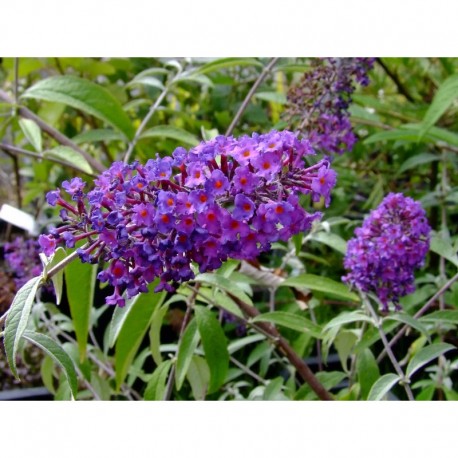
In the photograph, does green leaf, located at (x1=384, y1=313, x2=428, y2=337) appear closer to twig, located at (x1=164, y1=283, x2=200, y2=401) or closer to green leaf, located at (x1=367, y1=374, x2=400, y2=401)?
green leaf, located at (x1=367, y1=374, x2=400, y2=401)

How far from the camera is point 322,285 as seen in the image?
107 cm

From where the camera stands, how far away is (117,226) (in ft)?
2.03

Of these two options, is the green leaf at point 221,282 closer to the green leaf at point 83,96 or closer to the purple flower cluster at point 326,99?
the purple flower cluster at point 326,99

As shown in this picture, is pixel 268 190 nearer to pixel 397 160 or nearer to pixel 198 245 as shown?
pixel 198 245

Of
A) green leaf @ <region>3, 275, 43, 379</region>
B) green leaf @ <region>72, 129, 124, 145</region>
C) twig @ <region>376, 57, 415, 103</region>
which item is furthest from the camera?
twig @ <region>376, 57, 415, 103</region>

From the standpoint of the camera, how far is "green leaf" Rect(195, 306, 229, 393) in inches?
40.8

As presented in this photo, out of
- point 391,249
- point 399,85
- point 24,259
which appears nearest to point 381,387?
point 391,249

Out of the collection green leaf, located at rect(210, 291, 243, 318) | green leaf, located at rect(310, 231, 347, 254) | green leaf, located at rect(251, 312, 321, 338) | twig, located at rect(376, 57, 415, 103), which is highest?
twig, located at rect(376, 57, 415, 103)

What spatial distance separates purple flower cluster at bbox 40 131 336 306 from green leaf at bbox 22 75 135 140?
554mm

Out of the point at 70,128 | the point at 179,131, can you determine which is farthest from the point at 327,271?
the point at 70,128

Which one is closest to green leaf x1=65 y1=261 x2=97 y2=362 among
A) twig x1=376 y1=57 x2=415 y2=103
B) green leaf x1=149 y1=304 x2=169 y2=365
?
green leaf x1=149 y1=304 x2=169 y2=365

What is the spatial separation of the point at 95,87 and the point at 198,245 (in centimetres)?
67
